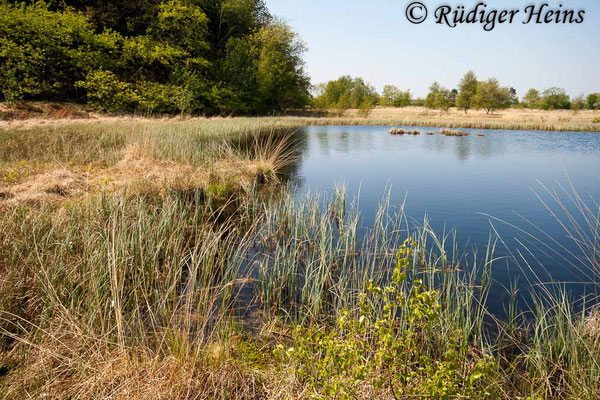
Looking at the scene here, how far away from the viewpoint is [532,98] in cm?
7069

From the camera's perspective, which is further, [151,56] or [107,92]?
[151,56]

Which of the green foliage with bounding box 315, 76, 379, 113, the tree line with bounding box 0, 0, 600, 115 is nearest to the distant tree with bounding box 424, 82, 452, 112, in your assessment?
the green foliage with bounding box 315, 76, 379, 113

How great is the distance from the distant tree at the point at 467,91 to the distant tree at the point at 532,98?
22.1m

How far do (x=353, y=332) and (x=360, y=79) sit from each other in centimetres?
9902

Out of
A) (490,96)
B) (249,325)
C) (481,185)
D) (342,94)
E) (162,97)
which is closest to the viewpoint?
(249,325)

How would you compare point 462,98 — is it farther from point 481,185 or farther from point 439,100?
point 481,185

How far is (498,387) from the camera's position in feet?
7.06

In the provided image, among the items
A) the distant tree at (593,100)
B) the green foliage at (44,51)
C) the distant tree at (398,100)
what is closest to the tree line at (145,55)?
the green foliage at (44,51)

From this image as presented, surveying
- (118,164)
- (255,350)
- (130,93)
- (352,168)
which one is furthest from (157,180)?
(130,93)

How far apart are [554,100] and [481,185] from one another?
74601 mm

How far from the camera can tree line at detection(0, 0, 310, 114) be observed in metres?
20.6

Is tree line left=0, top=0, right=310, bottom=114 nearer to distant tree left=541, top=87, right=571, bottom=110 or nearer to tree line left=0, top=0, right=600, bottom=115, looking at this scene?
tree line left=0, top=0, right=600, bottom=115

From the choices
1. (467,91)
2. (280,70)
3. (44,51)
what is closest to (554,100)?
(467,91)

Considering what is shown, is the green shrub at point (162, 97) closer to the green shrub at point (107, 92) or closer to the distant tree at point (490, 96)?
the green shrub at point (107, 92)
